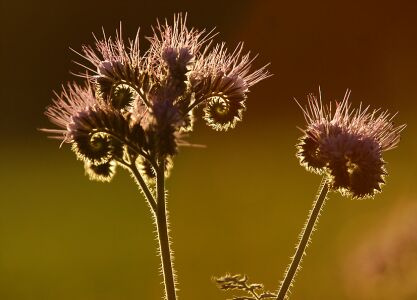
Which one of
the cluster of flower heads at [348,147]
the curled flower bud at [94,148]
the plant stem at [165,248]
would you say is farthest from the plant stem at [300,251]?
the curled flower bud at [94,148]

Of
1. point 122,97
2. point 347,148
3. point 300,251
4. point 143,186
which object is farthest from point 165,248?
point 347,148

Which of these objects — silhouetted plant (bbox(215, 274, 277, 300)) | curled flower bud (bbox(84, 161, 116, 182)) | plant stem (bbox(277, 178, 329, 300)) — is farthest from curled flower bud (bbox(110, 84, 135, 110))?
plant stem (bbox(277, 178, 329, 300))

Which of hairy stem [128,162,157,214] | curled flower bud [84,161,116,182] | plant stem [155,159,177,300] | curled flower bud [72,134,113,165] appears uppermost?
curled flower bud [84,161,116,182]

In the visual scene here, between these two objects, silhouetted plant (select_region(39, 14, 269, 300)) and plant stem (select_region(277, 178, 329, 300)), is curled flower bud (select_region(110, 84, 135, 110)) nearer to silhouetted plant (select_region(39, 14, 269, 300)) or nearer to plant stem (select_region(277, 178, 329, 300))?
silhouetted plant (select_region(39, 14, 269, 300))

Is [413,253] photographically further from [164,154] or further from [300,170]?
[300,170]

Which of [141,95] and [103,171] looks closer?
[141,95]

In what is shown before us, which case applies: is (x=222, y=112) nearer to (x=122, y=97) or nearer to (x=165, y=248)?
(x=122, y=97)

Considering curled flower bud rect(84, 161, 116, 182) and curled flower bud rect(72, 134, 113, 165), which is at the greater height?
curled flower bud rect(84, 161, 116, 182)
